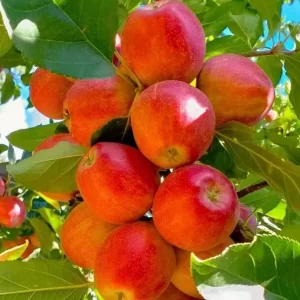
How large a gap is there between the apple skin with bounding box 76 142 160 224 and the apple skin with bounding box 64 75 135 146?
70mm

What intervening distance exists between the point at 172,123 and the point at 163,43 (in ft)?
0.52

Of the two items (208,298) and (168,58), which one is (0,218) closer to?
(168,58)

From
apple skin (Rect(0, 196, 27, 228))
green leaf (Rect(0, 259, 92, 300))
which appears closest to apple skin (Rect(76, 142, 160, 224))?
green leaf (Rect(0, 259, 92, 300))

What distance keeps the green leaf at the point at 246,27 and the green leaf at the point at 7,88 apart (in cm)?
151

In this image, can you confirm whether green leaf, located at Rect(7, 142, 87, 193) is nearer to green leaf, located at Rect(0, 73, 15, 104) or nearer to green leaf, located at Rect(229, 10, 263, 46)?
green leaf, located at Rect(229, 10, 263, 46)

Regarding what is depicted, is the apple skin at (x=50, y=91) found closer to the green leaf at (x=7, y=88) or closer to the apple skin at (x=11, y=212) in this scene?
the apple skin at (x=11, y=212)

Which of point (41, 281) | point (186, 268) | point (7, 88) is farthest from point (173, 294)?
point (7, 88)

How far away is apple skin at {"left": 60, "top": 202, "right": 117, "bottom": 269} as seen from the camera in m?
1.03

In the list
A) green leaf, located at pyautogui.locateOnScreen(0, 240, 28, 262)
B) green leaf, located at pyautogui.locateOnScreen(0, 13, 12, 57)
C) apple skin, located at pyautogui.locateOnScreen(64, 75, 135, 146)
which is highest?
apple skin, located at pyautogui.locateOnScreen(64, 75, 135, 146)

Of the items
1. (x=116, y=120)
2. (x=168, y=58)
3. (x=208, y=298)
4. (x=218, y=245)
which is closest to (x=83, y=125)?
(x=116, y=120)

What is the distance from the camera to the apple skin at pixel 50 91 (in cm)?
120

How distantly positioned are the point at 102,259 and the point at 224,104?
0.35 metres

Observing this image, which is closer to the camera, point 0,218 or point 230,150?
point 230,150

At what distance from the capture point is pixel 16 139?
1.50 metres
